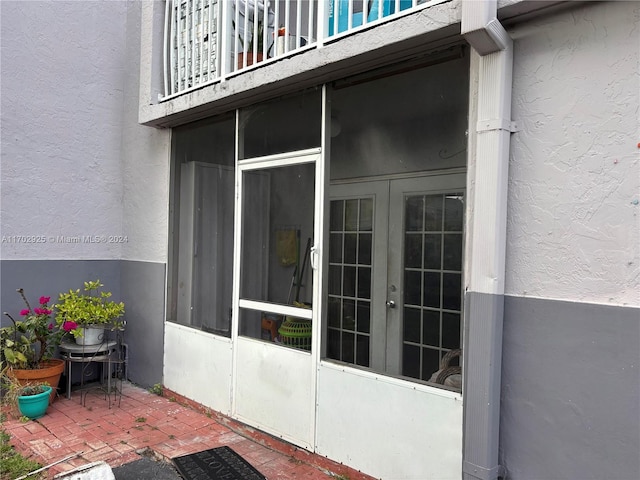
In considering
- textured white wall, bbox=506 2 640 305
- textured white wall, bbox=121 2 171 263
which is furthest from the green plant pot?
textured white wall, bbox=506 2 640 305

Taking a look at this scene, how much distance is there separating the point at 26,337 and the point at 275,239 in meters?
2.77

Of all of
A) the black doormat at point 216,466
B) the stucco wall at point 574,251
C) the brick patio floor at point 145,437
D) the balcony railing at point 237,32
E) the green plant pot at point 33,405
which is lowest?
the brick patio floor at point 145,437

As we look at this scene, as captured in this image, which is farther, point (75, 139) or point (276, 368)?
point (75, 139)

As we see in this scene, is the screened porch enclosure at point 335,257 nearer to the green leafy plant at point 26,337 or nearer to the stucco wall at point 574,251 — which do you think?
the stucco wall at point 574,251

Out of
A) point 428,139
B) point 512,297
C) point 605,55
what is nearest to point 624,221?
point 512,297

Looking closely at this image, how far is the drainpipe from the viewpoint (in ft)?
7.72

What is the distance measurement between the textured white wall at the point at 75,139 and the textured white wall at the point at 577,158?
12.0 feet

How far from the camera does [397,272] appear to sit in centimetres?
449

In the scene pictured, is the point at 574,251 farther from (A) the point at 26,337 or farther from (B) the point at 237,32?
(A) the point at 26,337

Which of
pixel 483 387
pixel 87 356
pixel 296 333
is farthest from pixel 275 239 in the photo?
pixel 87 356

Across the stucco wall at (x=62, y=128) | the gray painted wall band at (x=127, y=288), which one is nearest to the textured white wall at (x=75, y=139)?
the stucco wall at (x=62, y=128)

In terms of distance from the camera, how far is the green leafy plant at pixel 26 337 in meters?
4.34

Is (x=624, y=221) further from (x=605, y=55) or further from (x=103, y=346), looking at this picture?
(x=103, y=346)

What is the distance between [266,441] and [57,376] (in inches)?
91.8
